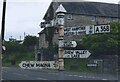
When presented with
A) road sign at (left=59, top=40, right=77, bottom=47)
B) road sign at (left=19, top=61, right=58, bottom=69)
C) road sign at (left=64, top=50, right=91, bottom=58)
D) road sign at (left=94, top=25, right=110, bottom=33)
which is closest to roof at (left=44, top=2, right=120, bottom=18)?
road sign at (left=59, top=40, right=77, bottom=47)

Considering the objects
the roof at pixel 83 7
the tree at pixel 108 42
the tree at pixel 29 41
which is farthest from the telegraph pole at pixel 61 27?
the tree at pixel 108 42

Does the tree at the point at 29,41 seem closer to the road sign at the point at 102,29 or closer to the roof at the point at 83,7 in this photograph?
the roof at the point at 83,7

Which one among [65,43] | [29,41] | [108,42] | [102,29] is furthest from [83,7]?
[102,29]

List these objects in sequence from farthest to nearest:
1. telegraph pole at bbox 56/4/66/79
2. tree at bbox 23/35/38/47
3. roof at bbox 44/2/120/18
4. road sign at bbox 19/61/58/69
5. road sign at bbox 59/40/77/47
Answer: roof at bbox 44/2/120/18 → tree at bbox 23/35/38/47 → road sign at bbox 59/40/77/47 → telegraph pole at bbox 56/4/66/79 → road sign at bbox 19/61/58/69

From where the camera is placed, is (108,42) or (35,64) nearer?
(35,64)

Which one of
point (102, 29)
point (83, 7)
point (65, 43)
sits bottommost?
point (65, 43)

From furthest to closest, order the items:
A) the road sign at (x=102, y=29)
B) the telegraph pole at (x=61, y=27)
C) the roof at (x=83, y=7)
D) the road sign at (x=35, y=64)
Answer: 1. the roof at (x=83, y=7)
2. the telegraph pole at (x=61, y=27)
3. the road sign at (x=102, y=29)
4. the road sign at (x=35, y=64)

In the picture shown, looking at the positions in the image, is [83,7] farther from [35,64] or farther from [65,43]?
[35,64]

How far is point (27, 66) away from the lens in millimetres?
6965

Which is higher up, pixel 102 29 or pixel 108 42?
pixel 102 29

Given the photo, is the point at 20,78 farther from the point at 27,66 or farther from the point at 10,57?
the point at 27,66

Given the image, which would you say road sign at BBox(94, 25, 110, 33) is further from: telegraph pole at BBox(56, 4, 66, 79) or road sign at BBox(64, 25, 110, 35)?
telegraph pole at BBox(56, 4, 66, 79)

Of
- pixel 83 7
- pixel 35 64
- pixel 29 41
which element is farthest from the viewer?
pixel 83 7

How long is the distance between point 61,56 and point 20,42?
4301 mm
